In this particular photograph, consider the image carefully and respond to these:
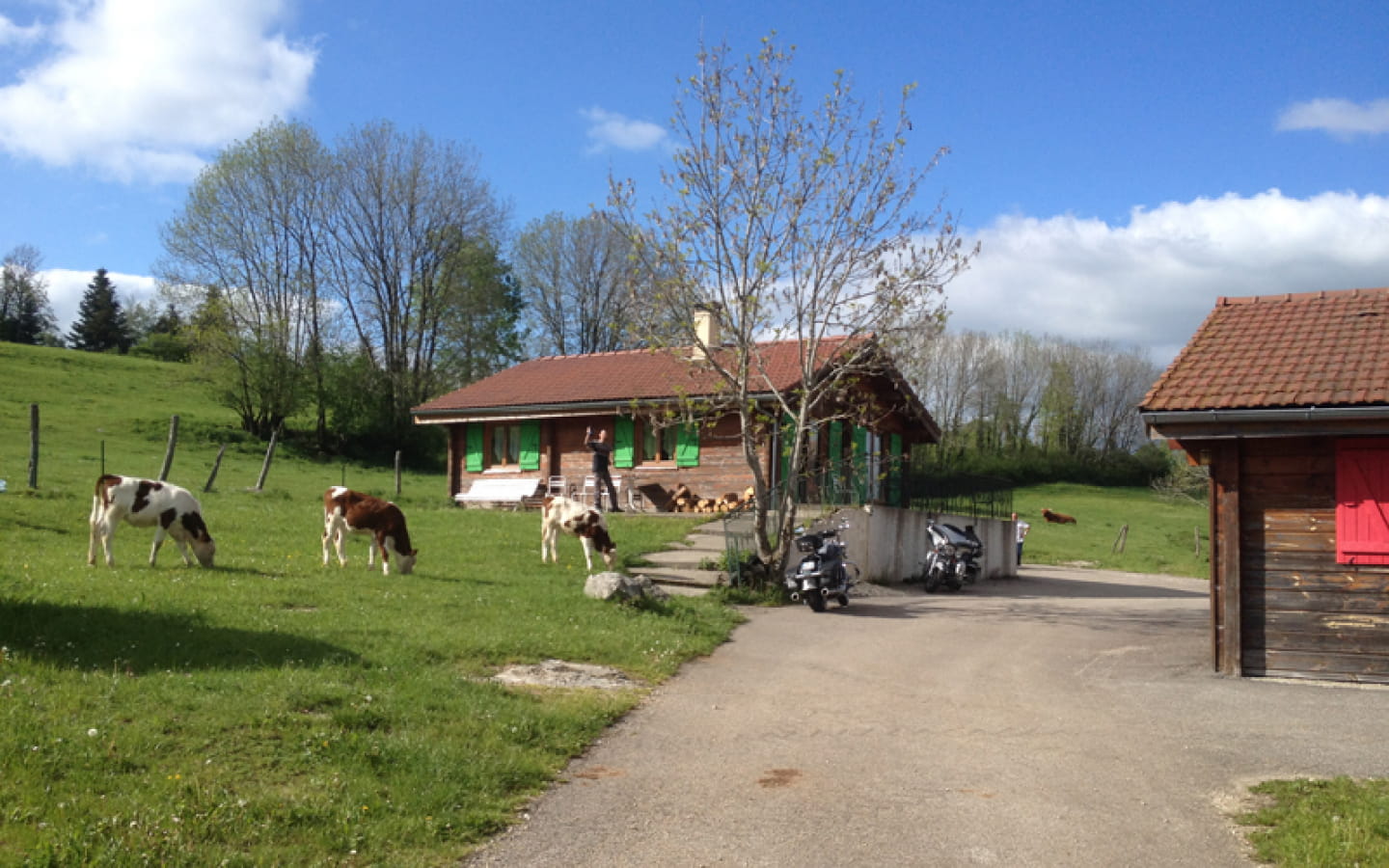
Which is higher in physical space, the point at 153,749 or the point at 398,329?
the point at 398,329

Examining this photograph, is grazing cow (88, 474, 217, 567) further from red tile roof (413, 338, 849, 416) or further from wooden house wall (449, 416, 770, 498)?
wooden house wall (449, 416, 770, 498)

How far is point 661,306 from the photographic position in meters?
16.8

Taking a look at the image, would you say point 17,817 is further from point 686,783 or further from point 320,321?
point 320,321

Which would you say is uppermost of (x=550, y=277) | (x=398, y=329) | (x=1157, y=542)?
(x=550, y=277)

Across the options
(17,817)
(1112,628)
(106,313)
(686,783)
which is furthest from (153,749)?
(106,313)

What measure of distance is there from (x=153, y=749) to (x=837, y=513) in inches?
573

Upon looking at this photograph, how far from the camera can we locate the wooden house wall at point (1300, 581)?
435 inches

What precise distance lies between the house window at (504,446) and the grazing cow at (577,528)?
45.8 feet

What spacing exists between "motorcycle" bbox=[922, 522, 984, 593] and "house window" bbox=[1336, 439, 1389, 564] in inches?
385

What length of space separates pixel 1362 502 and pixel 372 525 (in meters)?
11.6

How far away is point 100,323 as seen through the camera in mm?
73250

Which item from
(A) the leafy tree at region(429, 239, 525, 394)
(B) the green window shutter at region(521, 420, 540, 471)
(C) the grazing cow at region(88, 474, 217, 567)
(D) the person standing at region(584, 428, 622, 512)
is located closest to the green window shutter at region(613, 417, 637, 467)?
(D) the person standing at region(584, 428, 622, 512)

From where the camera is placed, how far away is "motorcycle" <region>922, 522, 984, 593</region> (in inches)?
820

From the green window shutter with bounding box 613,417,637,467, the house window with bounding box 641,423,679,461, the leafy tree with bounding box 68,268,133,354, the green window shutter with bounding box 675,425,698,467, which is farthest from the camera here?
the leafy tree with bounding box 68,268,133,354
